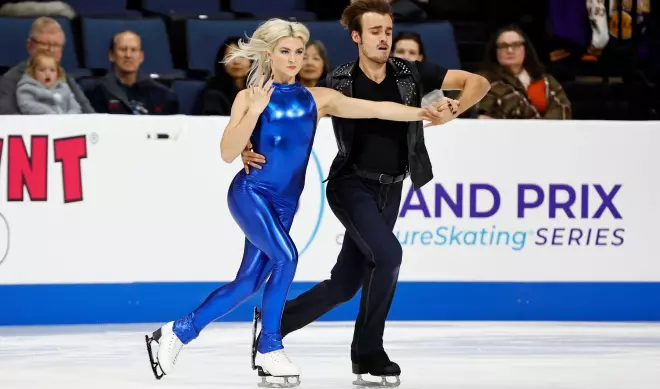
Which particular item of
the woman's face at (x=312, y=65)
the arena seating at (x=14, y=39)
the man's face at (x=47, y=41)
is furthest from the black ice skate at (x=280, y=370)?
the arena seating at (x=14, y=39)

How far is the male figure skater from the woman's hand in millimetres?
200

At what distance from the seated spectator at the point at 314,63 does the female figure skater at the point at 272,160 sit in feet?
8.65

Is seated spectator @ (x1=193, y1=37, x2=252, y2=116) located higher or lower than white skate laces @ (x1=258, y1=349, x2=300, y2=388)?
higher

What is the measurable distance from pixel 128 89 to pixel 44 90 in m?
0.55

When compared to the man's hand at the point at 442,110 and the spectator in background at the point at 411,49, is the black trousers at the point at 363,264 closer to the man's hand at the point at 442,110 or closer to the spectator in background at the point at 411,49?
the man's hand at the point at 442,110

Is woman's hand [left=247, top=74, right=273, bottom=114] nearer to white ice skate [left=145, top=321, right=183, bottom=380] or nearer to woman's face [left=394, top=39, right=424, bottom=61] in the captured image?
white ice skate [left=145, top=321, right=183, bottom=380]

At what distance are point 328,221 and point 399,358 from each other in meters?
1.42

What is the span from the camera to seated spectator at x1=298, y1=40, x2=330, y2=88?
7.20 meters

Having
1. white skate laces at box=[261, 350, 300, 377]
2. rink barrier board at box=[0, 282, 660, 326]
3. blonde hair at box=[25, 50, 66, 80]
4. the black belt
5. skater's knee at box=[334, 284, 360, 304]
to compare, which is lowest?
rink barrier board at box=[0, 282, 660, 326]

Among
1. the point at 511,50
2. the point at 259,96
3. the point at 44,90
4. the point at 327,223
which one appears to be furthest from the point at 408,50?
the point at 259,96

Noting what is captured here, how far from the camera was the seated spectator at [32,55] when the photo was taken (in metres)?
6.87

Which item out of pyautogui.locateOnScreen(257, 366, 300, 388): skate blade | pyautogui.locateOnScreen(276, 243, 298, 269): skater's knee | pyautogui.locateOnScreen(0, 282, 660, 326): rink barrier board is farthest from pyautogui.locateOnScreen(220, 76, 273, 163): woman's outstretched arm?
pyautogui.locateOnScreen(0, 282, 660, 326): rink barrier board

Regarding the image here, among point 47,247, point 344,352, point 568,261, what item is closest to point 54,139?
point 47,247

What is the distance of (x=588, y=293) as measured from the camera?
6793 millimetres
